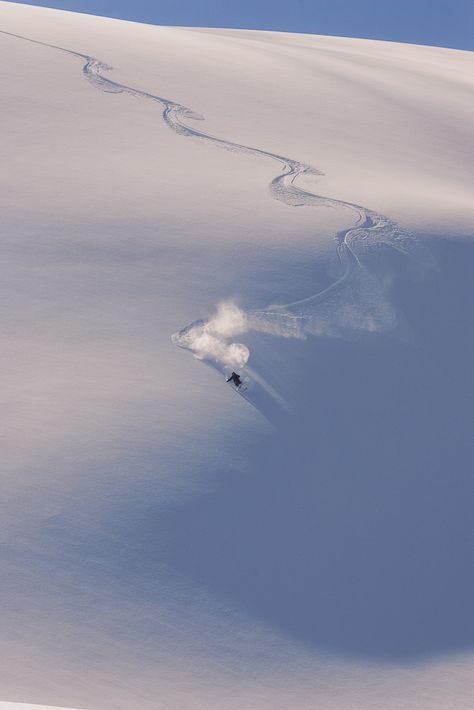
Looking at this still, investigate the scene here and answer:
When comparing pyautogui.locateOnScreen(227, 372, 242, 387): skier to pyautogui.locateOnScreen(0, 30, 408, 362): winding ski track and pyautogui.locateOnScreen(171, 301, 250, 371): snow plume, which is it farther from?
pyautogui.locateOnScreen(0, 30, 408, 362): winding ski track

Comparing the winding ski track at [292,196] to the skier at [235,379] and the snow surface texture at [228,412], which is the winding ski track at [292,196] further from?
the skier at [235,379]

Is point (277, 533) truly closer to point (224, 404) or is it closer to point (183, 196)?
point (224, 404)

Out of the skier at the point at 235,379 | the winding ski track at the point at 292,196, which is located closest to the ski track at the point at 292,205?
the winding ski track at the point at 292,196

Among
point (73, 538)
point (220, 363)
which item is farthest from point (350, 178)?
point (73, 538)

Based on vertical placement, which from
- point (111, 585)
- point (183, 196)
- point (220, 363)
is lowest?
point (111, 585)

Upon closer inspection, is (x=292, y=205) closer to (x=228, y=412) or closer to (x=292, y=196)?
Answer: (x=292, y=196)

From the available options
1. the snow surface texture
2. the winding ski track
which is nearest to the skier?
the snow surface texture

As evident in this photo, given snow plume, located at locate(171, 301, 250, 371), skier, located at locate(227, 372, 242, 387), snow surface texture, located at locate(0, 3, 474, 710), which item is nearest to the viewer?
snow surface texture, located at locate(0, 3, 474, 710)
